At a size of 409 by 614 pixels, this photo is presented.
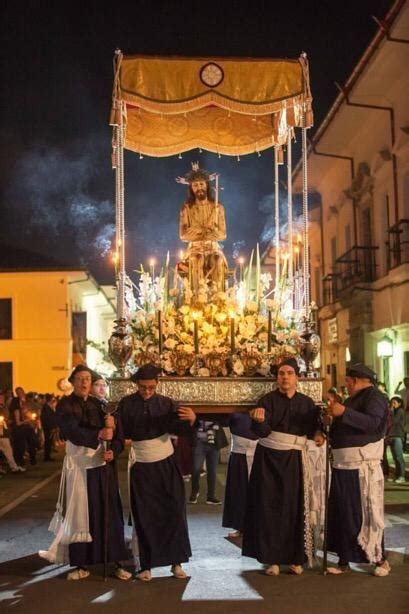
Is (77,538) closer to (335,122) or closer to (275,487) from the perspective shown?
(275,487)

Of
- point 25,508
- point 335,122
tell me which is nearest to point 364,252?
point 335,122

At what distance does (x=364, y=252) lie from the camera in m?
24.4

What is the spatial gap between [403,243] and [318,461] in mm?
12559

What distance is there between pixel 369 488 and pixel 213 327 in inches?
113

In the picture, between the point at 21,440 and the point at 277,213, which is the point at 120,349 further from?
the point at 21,440

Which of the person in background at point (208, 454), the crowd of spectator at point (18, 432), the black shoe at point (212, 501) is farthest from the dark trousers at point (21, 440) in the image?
the black shoe at point (212, 501)

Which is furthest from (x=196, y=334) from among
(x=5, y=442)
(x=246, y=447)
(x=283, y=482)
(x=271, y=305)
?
(x=5, y=442)

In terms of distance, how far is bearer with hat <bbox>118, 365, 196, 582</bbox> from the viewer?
6965mm

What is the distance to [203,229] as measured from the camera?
10.4 metres

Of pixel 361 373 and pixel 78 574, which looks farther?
pixel 361 373

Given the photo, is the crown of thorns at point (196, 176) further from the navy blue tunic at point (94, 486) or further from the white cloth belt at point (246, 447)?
the navy blue tunic at point (94, 486)

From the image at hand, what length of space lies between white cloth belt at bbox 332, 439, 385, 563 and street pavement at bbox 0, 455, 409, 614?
281mm

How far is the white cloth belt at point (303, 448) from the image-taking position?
23.3 ft

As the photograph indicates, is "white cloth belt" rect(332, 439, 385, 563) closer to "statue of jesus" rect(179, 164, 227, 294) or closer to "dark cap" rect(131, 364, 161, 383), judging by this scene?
"dark cap" rect(131, 364, 161, 383)
